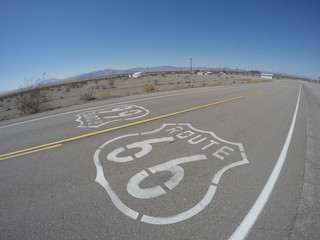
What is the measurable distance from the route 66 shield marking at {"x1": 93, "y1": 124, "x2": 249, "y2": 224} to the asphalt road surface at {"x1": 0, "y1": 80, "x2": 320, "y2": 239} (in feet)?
0.05

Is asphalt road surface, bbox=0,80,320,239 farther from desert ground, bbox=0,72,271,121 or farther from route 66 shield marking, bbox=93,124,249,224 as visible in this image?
desert ground, bbox=0,72,271,121

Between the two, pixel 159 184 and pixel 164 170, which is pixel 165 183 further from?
pixel 164 170

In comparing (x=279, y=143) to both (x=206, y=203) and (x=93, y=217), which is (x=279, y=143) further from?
(x=93, y=217)

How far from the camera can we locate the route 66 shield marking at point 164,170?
2305 mm

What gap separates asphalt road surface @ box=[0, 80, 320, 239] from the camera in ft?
6.67

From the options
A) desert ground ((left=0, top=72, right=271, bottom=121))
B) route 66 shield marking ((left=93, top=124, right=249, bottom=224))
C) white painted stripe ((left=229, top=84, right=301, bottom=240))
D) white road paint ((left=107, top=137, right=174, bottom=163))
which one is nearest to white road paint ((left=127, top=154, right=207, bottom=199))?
route 66 shield marking ((left=93, top=124, right=249, bottom=224))

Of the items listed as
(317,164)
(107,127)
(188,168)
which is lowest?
(317,164)

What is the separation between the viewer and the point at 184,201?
242cm

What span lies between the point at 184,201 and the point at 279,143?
3810 millimetres

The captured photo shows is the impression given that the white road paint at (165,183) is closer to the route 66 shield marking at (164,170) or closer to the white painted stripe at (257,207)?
the route 66 shield marking at (164,170)

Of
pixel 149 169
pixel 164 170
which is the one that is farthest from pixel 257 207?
pixel 149 169

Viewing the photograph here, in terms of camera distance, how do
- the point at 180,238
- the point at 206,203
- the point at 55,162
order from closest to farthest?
the point at 180,238, the point at 206,203, the point at 55,162

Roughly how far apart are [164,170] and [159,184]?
0.40 metres

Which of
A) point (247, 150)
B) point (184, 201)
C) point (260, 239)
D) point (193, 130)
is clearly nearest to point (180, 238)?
point (184, 201)
